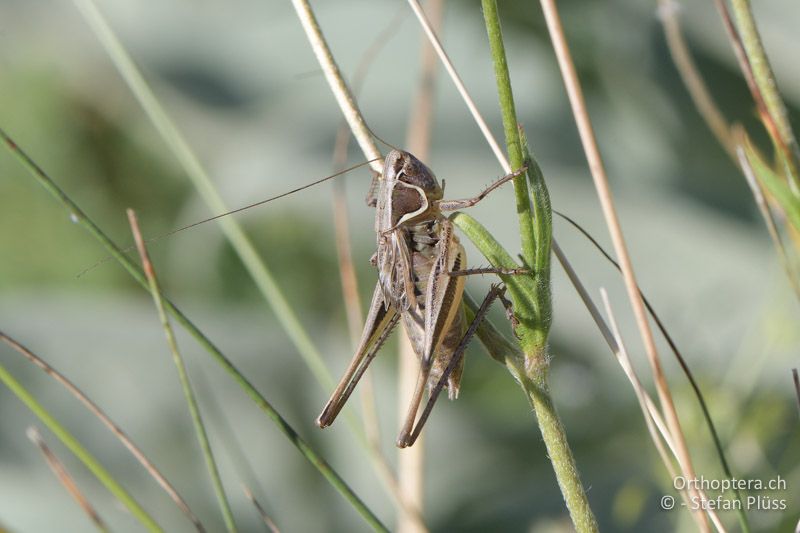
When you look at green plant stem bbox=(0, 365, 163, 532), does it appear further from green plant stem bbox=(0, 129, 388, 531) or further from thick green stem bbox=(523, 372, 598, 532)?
thick green stem bbox=(523, 372, 598, 532)

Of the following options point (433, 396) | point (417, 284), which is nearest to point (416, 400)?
point (433, 396)

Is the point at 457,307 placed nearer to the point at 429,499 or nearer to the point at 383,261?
the point at 383,261

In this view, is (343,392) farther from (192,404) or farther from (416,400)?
(192,404)

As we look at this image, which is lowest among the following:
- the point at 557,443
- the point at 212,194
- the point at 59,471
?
the point at 557,443

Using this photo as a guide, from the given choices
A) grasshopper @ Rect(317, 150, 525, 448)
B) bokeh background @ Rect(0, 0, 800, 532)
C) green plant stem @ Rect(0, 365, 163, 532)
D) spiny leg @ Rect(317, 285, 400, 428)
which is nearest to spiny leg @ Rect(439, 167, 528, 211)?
grasshopper @ Rect(317, 150, 525, 448)

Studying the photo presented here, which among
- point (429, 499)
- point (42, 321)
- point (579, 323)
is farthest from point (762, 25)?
point (42, 321)

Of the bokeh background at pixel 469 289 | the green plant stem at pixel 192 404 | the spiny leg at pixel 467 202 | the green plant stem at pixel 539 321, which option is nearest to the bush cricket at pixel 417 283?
the spiny leg at pixel 467 202
